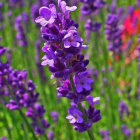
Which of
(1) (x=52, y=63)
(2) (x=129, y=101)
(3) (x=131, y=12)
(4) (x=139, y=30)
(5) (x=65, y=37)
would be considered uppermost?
(5) (x=65, y=37)

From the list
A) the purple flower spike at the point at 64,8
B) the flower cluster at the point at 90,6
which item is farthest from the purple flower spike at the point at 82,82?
the flower cluster at the point at 90,6

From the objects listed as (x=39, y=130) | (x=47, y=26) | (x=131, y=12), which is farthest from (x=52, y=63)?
(x=131, y=12)

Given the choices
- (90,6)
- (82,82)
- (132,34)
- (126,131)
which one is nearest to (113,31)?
(90,6)

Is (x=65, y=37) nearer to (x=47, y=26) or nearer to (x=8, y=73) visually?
(x=47, y=26)

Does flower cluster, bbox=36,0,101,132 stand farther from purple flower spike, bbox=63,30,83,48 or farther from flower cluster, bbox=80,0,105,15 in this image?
flower cluster, bbox=80,0,105,15

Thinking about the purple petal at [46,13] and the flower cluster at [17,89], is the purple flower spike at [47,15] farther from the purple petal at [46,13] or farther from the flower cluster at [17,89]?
the flower cluster at [17,89]


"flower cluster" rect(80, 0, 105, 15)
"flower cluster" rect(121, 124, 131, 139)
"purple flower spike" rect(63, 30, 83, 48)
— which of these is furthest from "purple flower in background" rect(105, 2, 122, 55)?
"purple flower spike" rect(63, 30, 83, 48)
